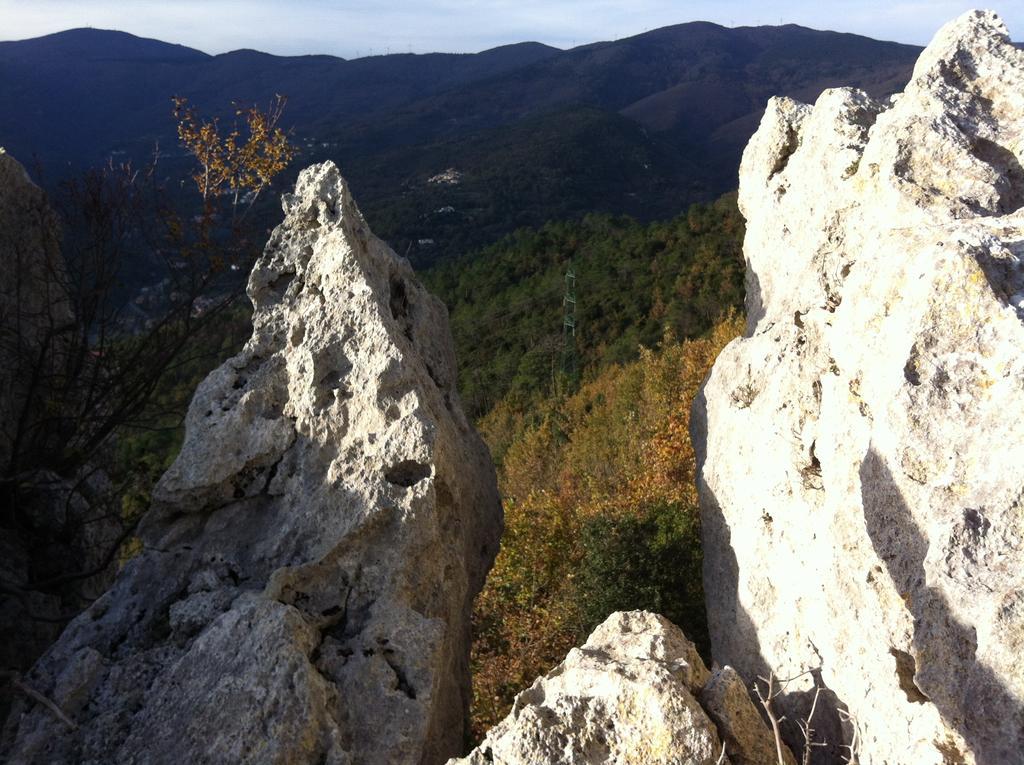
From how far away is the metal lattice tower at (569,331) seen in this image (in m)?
40.7

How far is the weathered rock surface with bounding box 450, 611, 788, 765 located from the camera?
16.4ft

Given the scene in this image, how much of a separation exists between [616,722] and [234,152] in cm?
849

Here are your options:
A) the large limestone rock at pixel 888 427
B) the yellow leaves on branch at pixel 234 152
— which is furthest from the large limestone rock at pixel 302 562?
the yellow leaves on branch at pixel 234 152

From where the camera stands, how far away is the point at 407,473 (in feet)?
23.0

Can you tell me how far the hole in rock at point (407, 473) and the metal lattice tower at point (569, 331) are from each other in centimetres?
3335

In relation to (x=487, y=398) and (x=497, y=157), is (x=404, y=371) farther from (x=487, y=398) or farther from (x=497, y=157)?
(x=497, y=157)

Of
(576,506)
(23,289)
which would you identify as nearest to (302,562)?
(23,289)

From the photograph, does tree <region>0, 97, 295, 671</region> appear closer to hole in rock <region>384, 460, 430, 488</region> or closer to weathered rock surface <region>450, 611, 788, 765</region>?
hole in rock <region>384, 460, 430, 488</region>

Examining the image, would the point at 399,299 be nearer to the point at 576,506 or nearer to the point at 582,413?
the point at 576,506

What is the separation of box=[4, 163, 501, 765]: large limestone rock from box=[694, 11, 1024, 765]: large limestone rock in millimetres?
2420

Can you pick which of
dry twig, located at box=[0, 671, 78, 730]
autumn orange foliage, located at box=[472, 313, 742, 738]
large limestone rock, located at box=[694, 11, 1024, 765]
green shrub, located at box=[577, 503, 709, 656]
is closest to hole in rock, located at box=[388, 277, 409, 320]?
large limestone rock, located at box=[694, 11, 1024, 765]

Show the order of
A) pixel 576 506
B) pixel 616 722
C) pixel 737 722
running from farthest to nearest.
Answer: pixel 576 506, pixel 737 722, pixel 616 722

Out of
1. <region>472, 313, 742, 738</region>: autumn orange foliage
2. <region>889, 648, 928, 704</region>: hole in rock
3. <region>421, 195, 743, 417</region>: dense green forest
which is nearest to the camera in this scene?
<region>889, 648, 928, 704</region>: hole in rock

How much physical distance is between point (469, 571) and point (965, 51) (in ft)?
19.4
